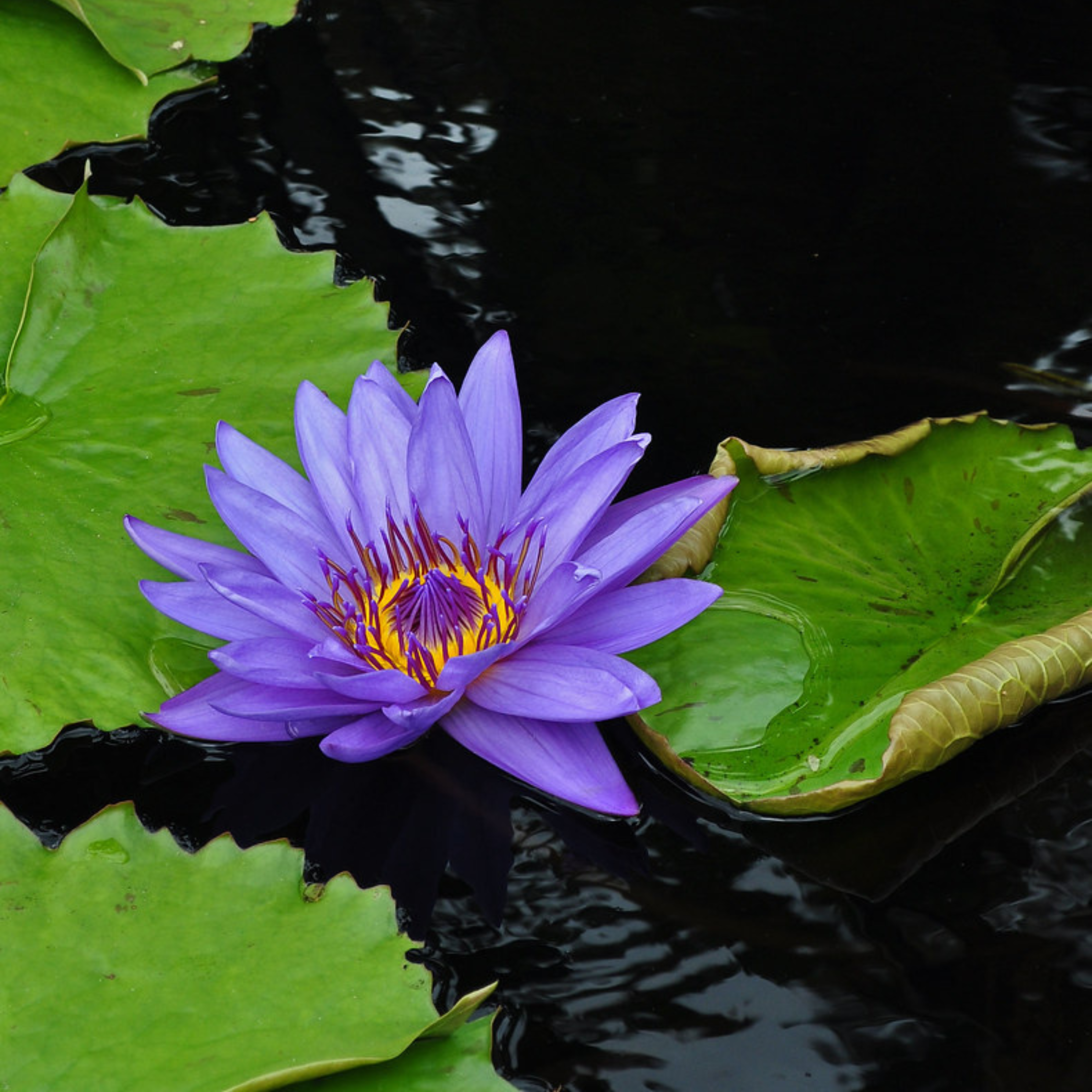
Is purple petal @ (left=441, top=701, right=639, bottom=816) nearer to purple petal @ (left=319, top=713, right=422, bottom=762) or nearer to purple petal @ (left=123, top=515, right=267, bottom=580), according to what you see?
purple petal @ (left=319, top=713, right=422, bottom=762)

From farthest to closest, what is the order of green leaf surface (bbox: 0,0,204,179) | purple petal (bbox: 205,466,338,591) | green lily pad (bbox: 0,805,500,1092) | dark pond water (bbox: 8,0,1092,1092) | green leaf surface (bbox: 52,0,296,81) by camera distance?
green leaf surface (bbox: 52,0,296,81), green leaf surface (bbox: 0,0,204,179), purple petal (bbox: 205,466,338,591), dark pond water (bbox: 8,0,1092,1092), green lily pad (bbox: 0,805,500,1092)

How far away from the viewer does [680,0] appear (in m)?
3.10

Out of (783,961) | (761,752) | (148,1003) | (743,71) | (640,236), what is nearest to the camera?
(148,1003)

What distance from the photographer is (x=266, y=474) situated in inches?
69.7

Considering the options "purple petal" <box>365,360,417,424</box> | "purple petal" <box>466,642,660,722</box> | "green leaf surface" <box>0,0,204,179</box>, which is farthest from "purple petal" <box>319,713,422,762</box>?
"green leaf surface" <box>0,0,204,179</box>

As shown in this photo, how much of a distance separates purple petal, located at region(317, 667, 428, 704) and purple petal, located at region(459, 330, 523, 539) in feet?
0.97

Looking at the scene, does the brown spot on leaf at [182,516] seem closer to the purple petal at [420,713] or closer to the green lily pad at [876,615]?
the purple petal at [420,713]

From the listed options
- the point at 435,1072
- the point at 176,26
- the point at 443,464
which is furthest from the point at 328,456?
the point at 176,26

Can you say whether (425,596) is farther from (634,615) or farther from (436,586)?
(634,615)

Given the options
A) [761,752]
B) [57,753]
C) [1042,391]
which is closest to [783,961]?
[761,752]

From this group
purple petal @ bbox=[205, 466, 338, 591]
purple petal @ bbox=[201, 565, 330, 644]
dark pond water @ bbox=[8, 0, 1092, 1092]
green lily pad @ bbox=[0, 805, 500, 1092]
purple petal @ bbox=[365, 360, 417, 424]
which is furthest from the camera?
purple petal @ bbox=[365, 360, 417, 424]

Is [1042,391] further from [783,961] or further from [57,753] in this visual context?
[57,753]

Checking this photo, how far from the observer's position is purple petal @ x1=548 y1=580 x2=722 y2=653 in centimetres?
157

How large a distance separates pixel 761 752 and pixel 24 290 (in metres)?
1.41
